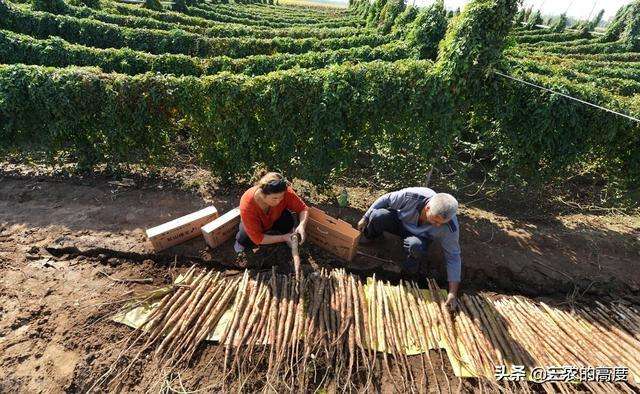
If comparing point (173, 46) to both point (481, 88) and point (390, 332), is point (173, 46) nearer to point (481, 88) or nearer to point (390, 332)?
point (481, 88)

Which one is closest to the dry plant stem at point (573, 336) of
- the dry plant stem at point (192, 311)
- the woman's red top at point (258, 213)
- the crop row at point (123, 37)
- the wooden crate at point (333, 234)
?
the wooden crate at point (333, 234)

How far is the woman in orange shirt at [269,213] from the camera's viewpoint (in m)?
3.96

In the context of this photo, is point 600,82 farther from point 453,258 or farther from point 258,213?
point 258,213

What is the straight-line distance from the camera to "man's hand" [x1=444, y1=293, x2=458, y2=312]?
438cm

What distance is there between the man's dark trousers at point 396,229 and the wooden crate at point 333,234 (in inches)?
14.1

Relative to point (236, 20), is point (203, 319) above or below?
below

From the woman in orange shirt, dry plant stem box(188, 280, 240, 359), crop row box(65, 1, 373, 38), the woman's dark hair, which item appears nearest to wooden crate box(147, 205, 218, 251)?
the woman in orange shirt

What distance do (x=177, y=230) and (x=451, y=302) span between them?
156 inches

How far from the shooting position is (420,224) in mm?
4812

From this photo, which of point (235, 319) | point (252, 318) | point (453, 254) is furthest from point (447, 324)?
point (235, 319)

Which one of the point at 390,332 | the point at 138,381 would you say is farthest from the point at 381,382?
the point at 138,381

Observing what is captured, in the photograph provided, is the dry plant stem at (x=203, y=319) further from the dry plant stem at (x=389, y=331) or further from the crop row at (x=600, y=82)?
the crop row at (x=600, y=82)

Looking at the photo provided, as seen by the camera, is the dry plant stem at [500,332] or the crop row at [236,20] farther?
the crop row at [236,20]

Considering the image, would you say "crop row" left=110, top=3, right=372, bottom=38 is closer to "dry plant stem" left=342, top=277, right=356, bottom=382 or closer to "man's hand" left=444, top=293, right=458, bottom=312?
"dry plant stem" left=342, top=277, right=356, bottom=382
